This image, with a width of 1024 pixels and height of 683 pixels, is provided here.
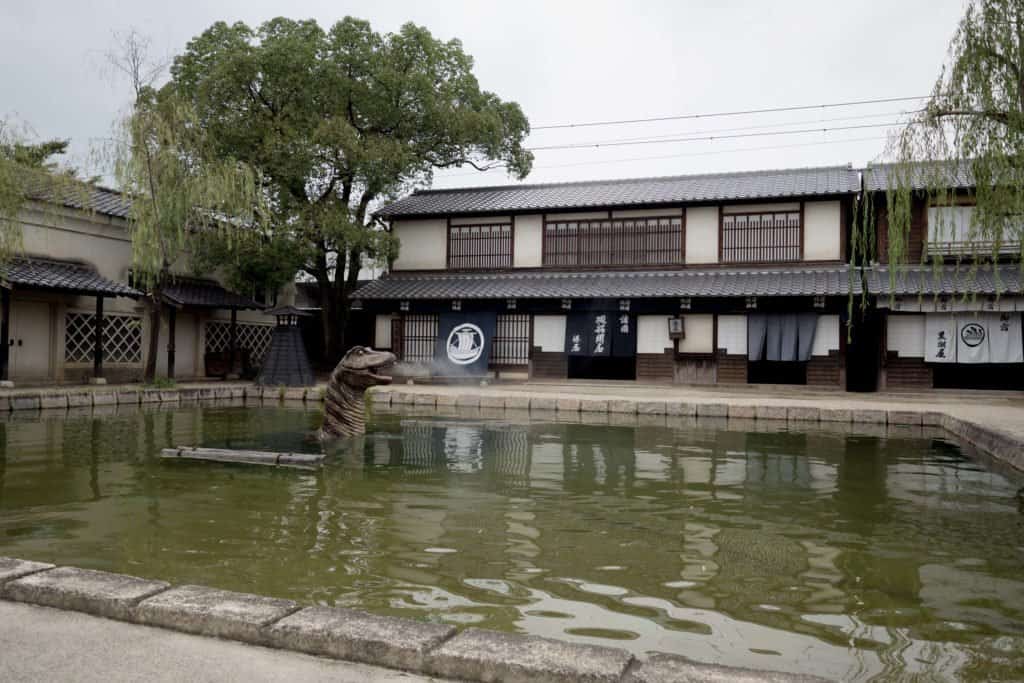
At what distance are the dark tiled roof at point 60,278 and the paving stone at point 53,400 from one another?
10.5 feet

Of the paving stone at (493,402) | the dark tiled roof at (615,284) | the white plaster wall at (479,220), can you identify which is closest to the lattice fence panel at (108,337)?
the dark tiled roof at (615,284)

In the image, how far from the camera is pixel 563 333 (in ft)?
75.4

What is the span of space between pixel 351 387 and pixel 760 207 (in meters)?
15.4

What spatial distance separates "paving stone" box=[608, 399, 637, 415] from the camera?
15.6 m

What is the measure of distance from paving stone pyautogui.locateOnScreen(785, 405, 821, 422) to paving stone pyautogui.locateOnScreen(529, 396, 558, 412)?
4722 millimetres

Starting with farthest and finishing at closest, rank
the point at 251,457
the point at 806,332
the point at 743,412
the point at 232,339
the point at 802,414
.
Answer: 1. the point at 232,339
2. the point at 806,332
3. the point at 743,412
4. the point at 802,414
5. the point at 251,457

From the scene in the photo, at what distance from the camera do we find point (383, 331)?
25.1m

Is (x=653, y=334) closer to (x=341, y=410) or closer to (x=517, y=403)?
(x=517, y=403)

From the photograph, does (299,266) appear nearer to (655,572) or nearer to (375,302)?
(375,302)

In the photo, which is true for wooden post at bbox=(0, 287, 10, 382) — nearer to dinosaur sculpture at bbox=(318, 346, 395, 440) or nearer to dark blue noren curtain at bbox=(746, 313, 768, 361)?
dinosaur sculpture at bbox=(318, 346, 395, 440)

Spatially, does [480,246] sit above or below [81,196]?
below

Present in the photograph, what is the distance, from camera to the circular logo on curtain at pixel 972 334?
63.8ft

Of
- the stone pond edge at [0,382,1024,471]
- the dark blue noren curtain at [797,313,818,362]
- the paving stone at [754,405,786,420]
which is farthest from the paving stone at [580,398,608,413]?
the dark blue noren curtain at [797,313,818,362]

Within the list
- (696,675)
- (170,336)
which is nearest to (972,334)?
(696,675)
